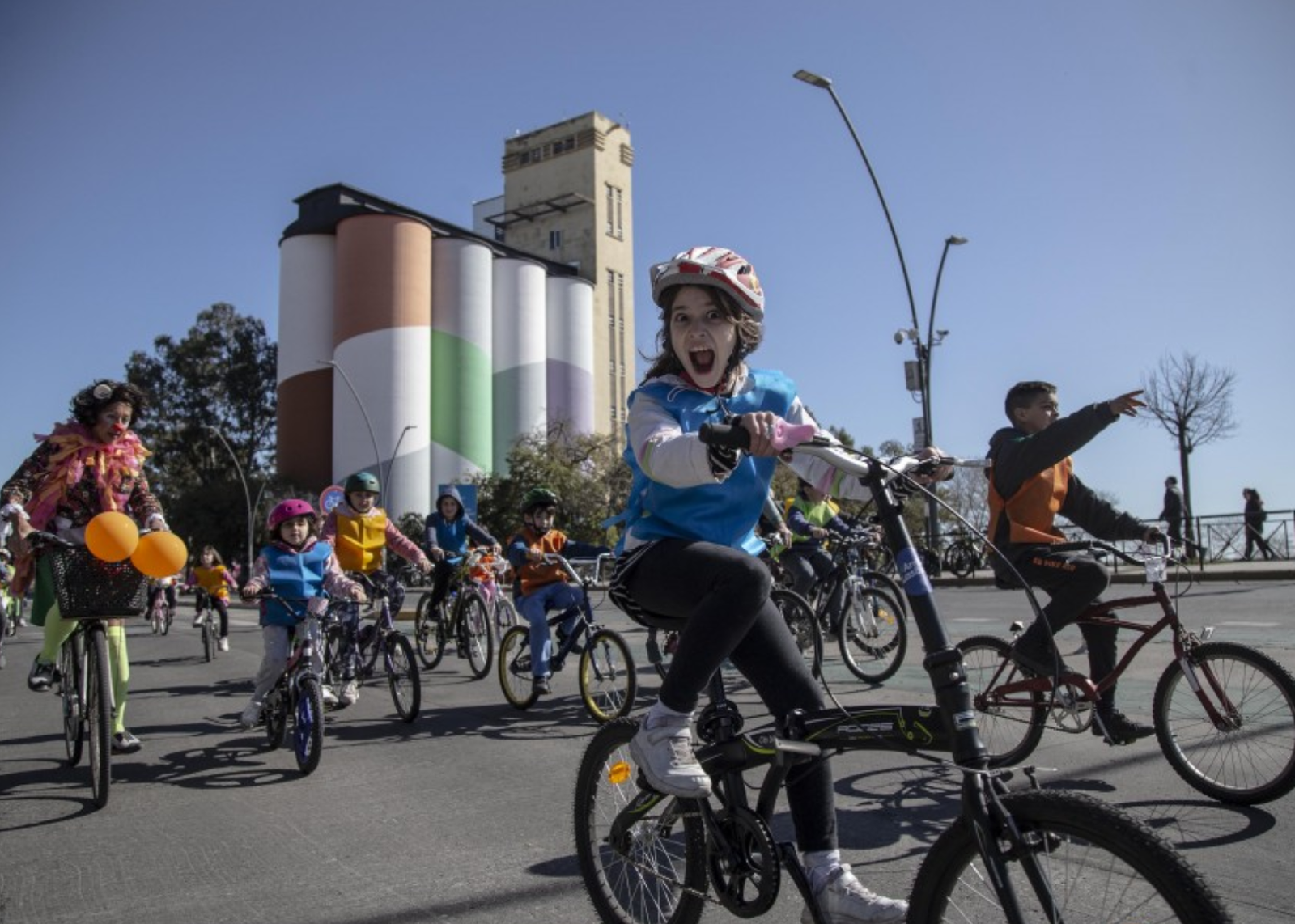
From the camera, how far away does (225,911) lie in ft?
11.4

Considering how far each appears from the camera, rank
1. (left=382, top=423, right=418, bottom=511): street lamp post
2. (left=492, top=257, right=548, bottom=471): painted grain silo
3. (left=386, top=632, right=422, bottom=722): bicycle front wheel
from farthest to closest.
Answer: (left=492, top=257, right=548, bottom=471): painted grain silo
(left=382, top=423, right=418, bottom=511): street lamp post
(left=386, top=632, right=422, bottom=722): bicycle front wheel

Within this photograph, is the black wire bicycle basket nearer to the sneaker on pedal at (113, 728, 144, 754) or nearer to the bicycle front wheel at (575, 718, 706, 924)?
the sneaker on pedal at (113, 728, 144, 754)

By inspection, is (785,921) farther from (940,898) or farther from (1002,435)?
(1002,435)

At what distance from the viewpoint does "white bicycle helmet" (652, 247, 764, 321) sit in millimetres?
2836

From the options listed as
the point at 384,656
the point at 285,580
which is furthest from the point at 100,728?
the point at 384,656

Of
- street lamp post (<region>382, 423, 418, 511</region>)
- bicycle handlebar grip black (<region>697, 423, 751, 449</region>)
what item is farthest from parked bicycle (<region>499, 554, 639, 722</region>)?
street lamp post (<region>382, 423, 418, 511</region>)

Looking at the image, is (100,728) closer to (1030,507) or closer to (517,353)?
(1030,507)

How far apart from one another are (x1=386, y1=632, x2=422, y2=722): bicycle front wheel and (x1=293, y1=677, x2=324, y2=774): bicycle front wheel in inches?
55.5

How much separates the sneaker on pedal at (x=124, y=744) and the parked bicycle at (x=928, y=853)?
419cm

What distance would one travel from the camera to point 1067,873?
1.86 m

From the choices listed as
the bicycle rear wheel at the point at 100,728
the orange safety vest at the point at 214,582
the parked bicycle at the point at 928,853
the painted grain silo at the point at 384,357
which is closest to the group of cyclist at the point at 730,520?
the parked bicycle at the point at 928,853

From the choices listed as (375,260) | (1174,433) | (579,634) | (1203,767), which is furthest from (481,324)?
(1203,767)

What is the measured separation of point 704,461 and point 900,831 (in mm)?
2336

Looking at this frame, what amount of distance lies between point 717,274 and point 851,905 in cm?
162
